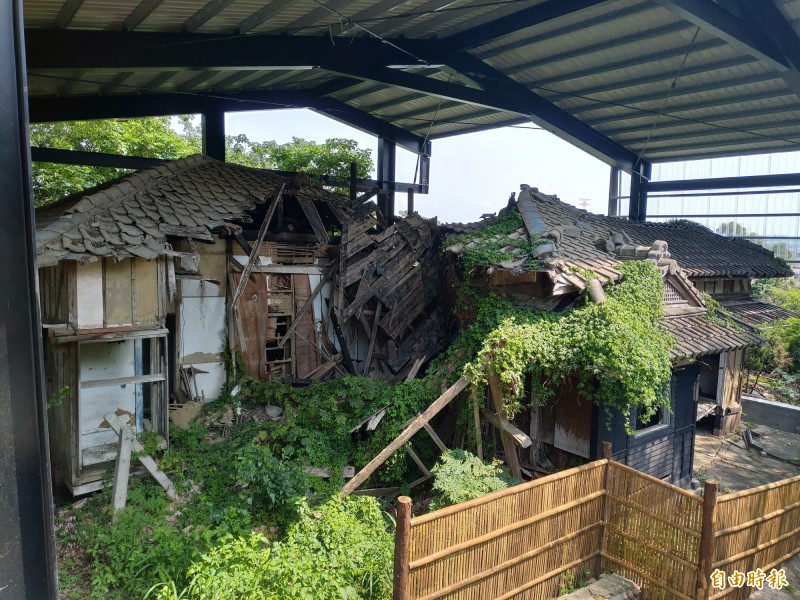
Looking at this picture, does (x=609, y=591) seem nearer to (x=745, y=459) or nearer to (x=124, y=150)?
(x=745, y=459)

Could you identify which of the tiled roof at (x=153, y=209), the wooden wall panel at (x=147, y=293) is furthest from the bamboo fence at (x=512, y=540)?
the tiled roof at (x=153, y=209)

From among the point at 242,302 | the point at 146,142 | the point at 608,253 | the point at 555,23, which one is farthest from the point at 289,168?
the point at 608,253

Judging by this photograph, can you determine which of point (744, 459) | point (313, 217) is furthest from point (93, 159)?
point (744, 459)

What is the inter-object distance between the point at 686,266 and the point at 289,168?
13919 mm

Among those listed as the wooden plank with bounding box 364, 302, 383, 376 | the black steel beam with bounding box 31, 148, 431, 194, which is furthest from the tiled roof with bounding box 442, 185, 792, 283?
the black steel beam with bounding box 31, 148, 431, 194

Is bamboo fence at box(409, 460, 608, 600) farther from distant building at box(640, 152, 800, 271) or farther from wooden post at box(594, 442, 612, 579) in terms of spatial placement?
distant building at box(640, 152, 800, 271)

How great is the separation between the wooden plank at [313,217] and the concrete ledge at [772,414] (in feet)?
44.5

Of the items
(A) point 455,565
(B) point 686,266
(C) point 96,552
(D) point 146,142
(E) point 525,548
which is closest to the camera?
(A) point 455,565

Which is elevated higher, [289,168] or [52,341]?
[289,168]

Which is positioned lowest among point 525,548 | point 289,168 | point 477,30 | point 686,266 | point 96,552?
point 96,552

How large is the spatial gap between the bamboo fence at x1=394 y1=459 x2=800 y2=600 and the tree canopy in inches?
528

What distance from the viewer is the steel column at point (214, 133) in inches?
577

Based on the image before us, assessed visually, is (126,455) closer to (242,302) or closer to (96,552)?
(96,552)

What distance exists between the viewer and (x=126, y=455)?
7895 millimetres
